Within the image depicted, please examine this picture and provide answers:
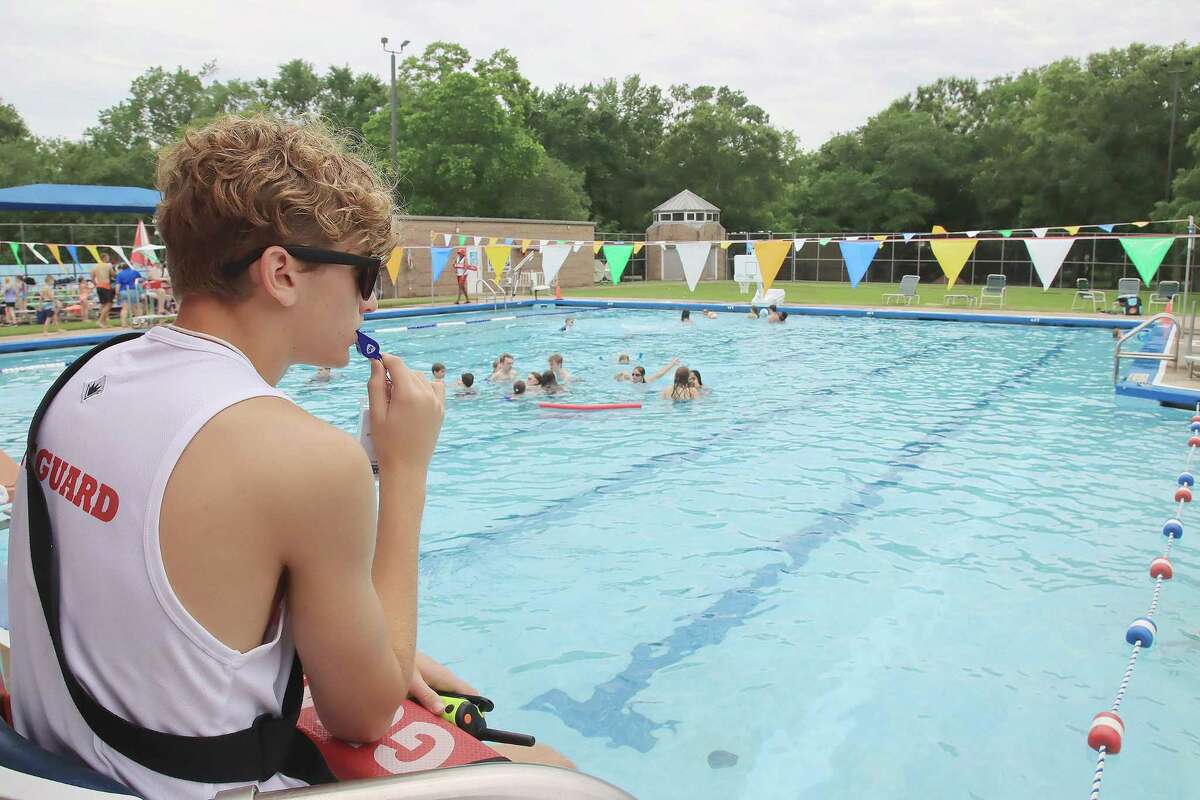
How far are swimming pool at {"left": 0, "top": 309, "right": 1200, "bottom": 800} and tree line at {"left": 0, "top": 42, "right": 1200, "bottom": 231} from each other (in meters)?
22.6

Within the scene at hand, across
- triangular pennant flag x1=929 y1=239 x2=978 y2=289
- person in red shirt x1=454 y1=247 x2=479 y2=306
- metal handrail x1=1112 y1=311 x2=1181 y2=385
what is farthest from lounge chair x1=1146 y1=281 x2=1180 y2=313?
person in red shirt x1=454 y1=247 x2=479 y2=306

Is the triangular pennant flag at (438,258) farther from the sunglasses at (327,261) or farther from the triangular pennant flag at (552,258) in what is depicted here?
the sunglasses at (327,261)

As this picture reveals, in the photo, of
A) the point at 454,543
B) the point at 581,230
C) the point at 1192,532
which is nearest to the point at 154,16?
the point at 581,230

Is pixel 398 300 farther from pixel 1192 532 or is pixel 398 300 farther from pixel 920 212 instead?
pixel 920 212

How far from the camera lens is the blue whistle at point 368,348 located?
56.8 inches

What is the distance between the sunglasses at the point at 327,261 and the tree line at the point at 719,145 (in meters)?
28.5

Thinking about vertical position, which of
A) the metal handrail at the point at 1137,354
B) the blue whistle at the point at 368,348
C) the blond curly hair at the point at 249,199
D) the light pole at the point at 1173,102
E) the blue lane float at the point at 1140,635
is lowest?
the blue lane float at the point at 1140,635

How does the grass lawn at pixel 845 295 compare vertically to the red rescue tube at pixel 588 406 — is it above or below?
above

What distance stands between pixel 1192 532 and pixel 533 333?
1497 cm

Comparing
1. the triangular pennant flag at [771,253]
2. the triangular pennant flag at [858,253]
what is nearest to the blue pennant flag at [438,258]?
A: the triangular pennant flag at [771,253]

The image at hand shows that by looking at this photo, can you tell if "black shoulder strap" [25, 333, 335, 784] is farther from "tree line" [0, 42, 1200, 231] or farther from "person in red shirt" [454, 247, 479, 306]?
"tree line" [0, 42, 1200, 231]

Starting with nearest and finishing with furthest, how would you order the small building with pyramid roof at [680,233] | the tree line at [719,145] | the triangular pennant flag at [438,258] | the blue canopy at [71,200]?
the blue canopy at [71,200] < the triangular pennant flag at [438,258] < the tree line at [719,145] < the small building with pyramid roof at [680,233]

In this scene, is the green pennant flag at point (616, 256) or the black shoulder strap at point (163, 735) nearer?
the black shoulder strap at point (163, 735)

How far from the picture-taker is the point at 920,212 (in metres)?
47.1
